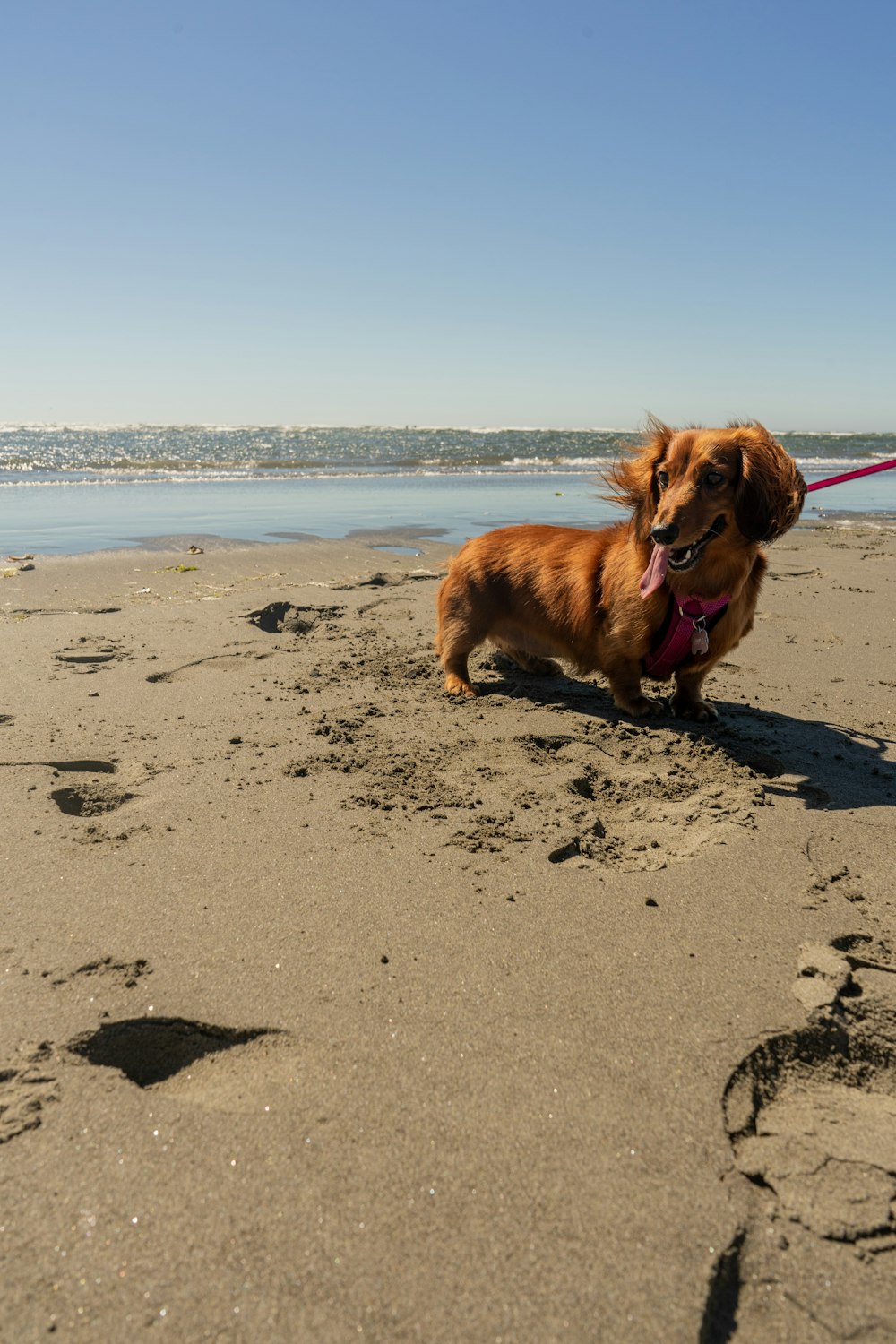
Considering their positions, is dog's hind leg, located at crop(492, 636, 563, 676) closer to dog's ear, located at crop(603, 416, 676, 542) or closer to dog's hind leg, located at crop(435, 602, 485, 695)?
dog's hind leg, located at crop(435, 602, 485, 695)

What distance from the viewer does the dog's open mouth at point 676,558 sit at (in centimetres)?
292

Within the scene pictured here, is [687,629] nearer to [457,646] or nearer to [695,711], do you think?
[695,711]

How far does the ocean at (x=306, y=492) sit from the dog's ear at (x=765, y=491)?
1.87 feet

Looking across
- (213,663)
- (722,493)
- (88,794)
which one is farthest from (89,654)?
(722,493)

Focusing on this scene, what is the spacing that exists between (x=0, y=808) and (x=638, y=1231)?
6.47ft

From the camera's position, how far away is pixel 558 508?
11.7 meters

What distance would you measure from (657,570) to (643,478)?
1.17 ft

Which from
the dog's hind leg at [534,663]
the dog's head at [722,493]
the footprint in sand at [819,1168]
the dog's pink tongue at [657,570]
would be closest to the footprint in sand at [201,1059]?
the footprint in sand at [819,1168]

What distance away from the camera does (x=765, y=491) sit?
Answer: 2848 millimetres

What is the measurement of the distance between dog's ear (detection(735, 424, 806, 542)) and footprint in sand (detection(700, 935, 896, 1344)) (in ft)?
5.24

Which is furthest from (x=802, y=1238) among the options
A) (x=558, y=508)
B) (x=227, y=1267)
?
(x=558, y=508)

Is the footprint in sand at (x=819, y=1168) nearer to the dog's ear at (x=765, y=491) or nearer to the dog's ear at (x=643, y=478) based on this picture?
the dog's ear at (x=765, y=491)

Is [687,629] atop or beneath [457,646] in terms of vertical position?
atop

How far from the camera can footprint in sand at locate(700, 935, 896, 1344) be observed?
1032 mm
